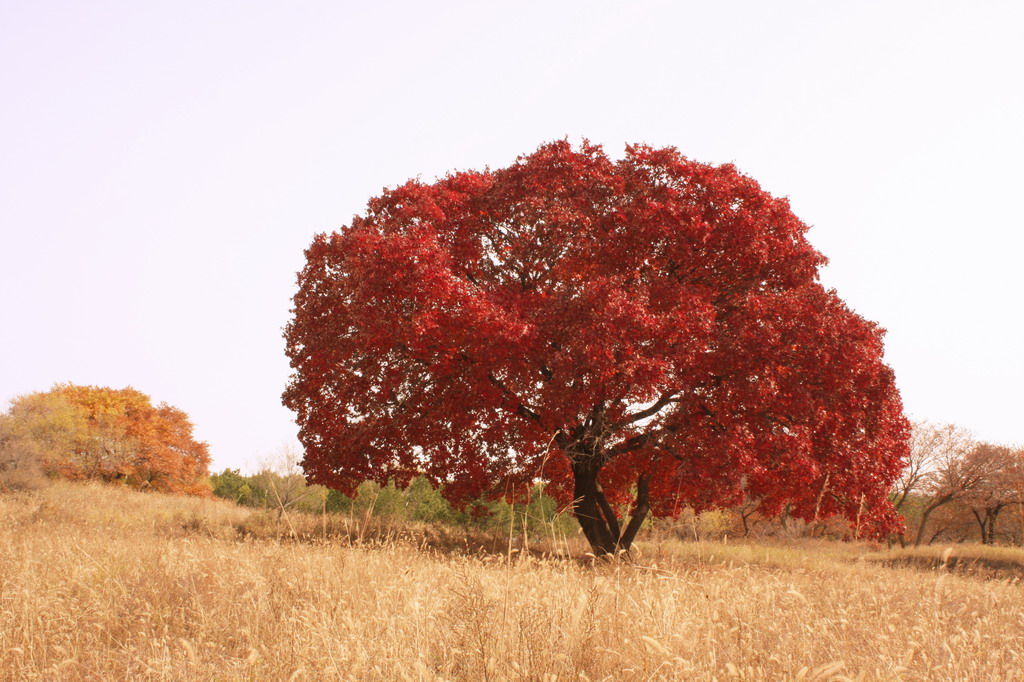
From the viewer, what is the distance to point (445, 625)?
5.70m

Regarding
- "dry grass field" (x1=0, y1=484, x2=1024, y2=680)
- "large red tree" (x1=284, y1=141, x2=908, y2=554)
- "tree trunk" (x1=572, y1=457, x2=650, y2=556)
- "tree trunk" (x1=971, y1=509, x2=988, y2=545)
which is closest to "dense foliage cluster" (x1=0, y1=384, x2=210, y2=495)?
"large red tree" (x1=284, y1=141, x2=908, y2=554)

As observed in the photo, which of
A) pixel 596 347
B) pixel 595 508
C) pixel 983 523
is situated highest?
pixel 596 347

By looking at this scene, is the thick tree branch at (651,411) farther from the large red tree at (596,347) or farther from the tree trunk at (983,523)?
the tree trunk at (983,523)

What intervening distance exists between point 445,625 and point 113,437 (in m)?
44.5

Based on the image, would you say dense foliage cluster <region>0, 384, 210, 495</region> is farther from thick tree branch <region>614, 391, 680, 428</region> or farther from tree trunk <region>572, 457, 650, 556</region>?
thick tree branch <region>614, 391, 680, 428</region>

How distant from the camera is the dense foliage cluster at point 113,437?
40.8 metres

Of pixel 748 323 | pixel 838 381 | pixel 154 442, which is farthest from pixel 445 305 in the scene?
pixel 154 442

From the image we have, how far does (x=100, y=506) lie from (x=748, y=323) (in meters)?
18.4

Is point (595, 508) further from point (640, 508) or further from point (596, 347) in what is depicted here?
point (596, 347)

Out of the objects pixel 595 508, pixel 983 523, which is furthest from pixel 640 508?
pixel 983 523

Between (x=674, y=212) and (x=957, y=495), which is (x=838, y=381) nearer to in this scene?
(x=674, y=212)

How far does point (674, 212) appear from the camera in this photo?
15.2m

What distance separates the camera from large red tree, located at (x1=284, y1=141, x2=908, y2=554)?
44.8 feet

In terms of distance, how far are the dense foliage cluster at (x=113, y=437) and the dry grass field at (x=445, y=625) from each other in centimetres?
3549
